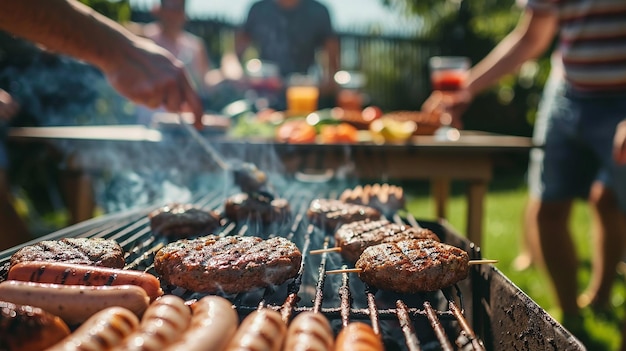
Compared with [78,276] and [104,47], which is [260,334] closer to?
[78,276]

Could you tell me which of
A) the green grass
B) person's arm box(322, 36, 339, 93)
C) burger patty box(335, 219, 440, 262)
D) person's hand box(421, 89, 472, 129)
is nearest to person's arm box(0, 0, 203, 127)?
burger patty box(335, 219, 440, 262)

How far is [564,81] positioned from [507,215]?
4211 millimetres

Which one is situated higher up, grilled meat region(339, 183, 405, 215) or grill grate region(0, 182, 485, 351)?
grilled meat region(339, 183, 405, 215)

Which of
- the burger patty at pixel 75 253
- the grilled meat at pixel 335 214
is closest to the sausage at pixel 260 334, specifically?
the burger patty at pixel 75 253

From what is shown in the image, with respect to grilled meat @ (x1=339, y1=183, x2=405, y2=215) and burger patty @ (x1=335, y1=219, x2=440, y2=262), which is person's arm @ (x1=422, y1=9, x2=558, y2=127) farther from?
burger patty @ (x1=335, y1=219, x2=440, y2=262)

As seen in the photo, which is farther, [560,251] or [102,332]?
[560,251]

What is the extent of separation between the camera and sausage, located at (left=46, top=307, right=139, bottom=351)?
1385 mm

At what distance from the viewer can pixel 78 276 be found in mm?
1901

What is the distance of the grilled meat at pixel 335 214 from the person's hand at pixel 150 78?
1114mm

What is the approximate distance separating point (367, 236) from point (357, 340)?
1162 mm

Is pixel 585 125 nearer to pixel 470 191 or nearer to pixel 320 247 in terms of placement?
pixel 470 191

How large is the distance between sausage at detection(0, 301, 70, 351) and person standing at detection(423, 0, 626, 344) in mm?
3413

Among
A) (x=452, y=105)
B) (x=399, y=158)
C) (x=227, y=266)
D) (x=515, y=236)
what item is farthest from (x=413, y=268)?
(x=515, y=236)

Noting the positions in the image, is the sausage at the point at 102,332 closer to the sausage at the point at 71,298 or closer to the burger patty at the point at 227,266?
the sausage at the point at 71,298
